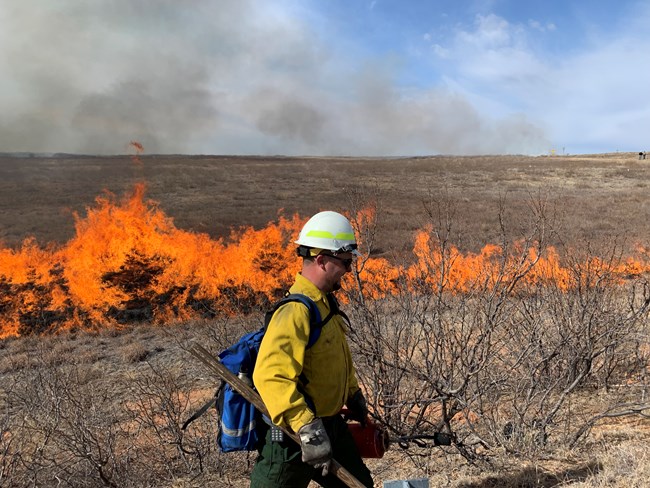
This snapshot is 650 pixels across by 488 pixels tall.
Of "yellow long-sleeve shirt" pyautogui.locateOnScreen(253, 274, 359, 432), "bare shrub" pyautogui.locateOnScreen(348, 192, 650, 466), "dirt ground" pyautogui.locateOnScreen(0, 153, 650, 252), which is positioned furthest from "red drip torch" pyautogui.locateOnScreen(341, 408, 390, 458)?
"dirt ground" pyautogui.locateOnScreen(0, 153, 650, 252)

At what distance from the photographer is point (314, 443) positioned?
197cm

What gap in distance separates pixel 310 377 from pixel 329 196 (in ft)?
99.5

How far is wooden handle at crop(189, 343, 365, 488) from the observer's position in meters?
2.05

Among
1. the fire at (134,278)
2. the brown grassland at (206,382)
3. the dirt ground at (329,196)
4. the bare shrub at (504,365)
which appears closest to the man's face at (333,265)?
the bare shrub at (504,365)

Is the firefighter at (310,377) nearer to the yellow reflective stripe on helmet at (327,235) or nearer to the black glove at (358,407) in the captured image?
the yellow reflective stripe on helmet at (327,235)

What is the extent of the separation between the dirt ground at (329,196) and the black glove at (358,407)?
10.6 m

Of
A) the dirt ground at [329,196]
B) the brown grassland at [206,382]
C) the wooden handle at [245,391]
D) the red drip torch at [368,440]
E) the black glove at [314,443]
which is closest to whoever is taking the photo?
the black glove at [314,443]

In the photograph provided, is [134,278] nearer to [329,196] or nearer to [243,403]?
[243,403]

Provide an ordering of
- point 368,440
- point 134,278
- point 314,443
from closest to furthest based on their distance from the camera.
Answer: point 314,443, point 368,440, point 134,278

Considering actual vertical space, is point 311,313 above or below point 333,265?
below

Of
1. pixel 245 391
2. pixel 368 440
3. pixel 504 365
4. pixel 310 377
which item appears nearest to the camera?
pixel 245 391

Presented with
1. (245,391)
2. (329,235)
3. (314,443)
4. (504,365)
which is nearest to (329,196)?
(504,365)

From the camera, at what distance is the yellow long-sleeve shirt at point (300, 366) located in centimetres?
194

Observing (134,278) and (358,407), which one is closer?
(358,407)
